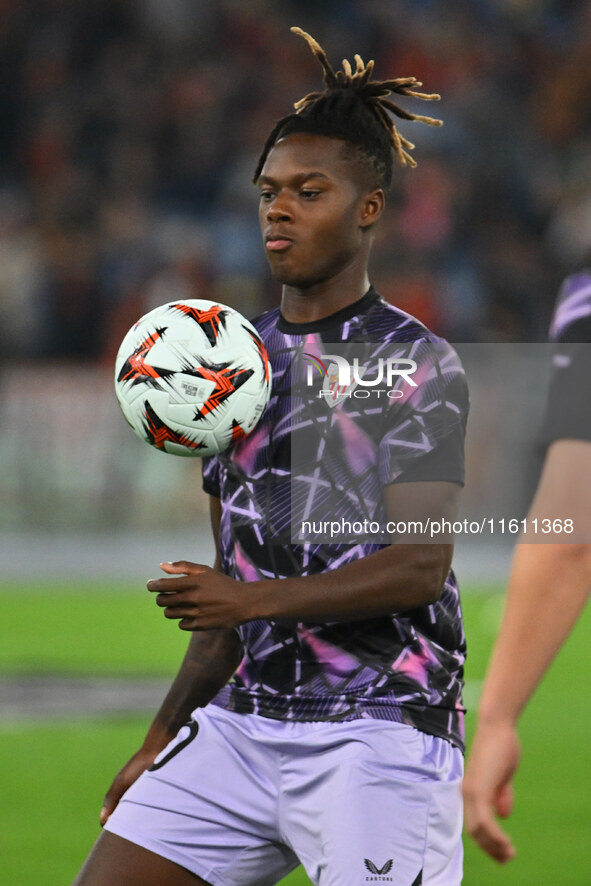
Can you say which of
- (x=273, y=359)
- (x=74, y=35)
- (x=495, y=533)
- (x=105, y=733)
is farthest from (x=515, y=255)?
(x=273, y=359)

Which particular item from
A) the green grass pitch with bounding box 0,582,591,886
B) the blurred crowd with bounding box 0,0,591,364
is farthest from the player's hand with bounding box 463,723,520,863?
the blurred crowd with bounding box 0,0,591,364

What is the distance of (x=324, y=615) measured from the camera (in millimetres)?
2771

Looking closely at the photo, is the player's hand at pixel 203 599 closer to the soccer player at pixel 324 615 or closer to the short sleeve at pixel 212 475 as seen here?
the soccer player at pixel 324 615

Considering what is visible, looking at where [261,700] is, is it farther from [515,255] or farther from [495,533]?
[515,255]

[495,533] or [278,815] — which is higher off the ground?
[278,815]

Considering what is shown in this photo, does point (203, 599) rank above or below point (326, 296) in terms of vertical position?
below

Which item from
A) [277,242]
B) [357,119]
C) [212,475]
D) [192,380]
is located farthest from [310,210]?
[212,475]

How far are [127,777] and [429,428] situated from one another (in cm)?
108

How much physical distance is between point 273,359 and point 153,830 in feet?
3.36

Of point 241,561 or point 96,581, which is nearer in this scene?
point 241,561

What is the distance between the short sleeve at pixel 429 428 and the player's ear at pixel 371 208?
34 centimetres

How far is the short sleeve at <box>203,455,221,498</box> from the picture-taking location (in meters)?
3.26

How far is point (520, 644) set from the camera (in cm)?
243

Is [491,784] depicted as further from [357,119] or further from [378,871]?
[357,119]
